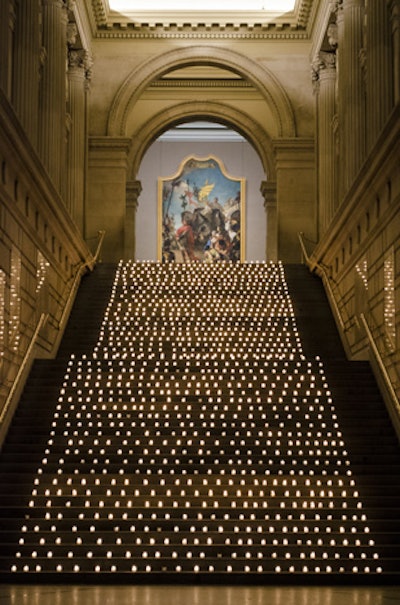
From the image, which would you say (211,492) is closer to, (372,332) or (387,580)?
(387,580)

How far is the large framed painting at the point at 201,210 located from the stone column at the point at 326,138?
1181 cm

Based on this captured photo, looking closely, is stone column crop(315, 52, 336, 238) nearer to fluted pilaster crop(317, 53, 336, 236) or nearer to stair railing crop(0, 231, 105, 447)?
fluted pilaster crop(317, 53, 336, 236)

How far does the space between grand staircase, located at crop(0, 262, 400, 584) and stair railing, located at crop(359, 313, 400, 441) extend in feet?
0.66

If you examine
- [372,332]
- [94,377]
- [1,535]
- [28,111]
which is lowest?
[1,535]

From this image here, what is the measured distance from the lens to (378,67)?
866 inches

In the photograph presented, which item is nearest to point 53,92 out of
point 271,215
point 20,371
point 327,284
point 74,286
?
point 74,286

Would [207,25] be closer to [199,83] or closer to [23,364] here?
[199,83]

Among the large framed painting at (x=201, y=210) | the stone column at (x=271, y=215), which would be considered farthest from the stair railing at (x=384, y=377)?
the large framed painting at (x=201, y=210)

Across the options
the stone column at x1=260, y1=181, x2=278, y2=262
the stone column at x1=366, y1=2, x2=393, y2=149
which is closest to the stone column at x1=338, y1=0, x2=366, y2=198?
the stone column at x1=366, y1=2, x2=393, y2=149

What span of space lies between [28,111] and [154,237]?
20091mm

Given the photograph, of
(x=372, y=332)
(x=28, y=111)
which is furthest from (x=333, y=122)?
(x=372, y=332)

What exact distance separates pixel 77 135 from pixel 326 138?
657cm

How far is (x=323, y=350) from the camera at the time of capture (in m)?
19.5

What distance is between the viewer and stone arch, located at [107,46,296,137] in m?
31.1
